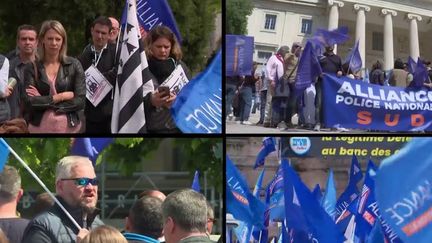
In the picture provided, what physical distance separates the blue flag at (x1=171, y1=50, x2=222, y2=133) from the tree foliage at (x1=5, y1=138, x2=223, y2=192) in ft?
0.23

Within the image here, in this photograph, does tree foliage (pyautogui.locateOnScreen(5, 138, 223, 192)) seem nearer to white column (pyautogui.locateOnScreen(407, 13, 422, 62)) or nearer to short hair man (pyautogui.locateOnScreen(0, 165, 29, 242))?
short hair man (pyautogui.locateOnScreen(0, 165, 29, 242))

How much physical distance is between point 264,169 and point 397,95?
82 centimetres

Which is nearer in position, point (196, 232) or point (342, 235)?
point (196, 232)

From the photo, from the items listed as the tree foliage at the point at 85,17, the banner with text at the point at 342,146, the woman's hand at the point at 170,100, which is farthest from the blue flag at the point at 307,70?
the woman's hand at the point at 170,100

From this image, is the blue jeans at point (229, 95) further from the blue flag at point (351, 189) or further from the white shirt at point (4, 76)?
the white shirt at point (4, 76)

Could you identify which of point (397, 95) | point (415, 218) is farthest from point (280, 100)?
point (415, 218)

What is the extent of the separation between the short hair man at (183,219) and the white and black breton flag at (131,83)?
0.39 meters

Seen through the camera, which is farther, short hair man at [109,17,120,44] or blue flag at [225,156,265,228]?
blue flag at [225,156,265,228]

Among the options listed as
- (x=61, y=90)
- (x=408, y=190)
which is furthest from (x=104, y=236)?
(x=408, y=190)

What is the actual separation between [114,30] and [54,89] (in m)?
0.42

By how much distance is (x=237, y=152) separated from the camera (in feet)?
12.4

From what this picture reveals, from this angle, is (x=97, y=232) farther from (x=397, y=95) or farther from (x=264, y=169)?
(x=397, y=95)

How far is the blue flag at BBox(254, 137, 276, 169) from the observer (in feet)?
12.5

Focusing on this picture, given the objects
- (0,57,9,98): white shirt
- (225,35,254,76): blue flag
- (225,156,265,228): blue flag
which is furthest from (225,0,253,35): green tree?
(0,57,9,98): white shirt
